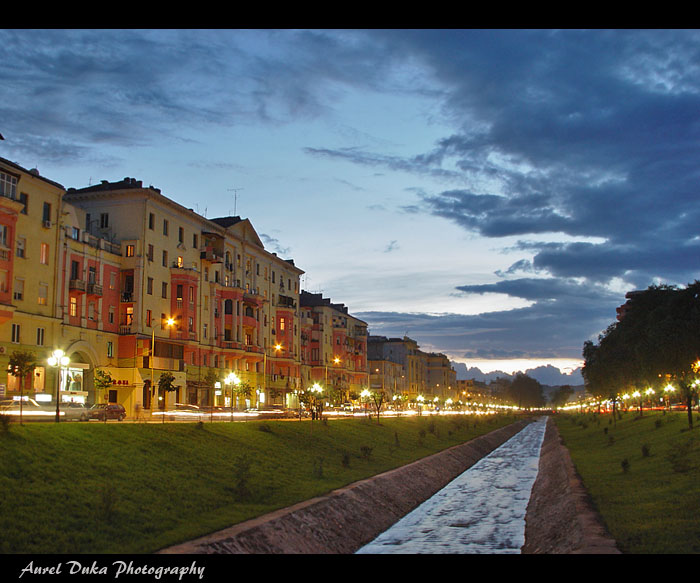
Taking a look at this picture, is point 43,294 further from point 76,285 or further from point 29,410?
point 29,410

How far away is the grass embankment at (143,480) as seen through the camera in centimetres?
1992

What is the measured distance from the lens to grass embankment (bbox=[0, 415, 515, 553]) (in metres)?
19.9

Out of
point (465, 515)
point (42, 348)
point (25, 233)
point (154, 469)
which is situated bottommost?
point (465, 515)

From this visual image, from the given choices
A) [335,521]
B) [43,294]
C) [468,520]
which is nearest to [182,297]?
[43,294]

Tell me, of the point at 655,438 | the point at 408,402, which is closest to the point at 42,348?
the point at 655,438

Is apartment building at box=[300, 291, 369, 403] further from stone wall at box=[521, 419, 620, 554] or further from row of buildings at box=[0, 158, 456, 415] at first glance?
stone wall at box=[521, 419, 620, 554]

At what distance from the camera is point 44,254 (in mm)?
59094

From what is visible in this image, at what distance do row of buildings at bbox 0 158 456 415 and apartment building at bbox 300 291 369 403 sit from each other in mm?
18845

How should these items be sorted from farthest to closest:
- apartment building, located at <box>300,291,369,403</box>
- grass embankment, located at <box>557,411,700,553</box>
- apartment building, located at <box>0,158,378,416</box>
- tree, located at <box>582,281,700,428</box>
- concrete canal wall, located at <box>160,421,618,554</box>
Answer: apartment building, located at <box>300,291,369,403</box> → apartment building, located at <box>0,158,378,416</box> → tree, located at <box>582,281,700,428</box> → concrete canal wall, located at <box>160,421,618,554</box> → grass embankment, located at <box>557,411,700,553</box>

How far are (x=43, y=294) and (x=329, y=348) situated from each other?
266 feet

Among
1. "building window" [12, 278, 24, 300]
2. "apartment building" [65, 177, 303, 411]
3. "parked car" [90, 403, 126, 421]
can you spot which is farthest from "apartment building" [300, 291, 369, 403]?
"parked car" [90, 403, 126, 421]

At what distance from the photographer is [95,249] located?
2621 inches
